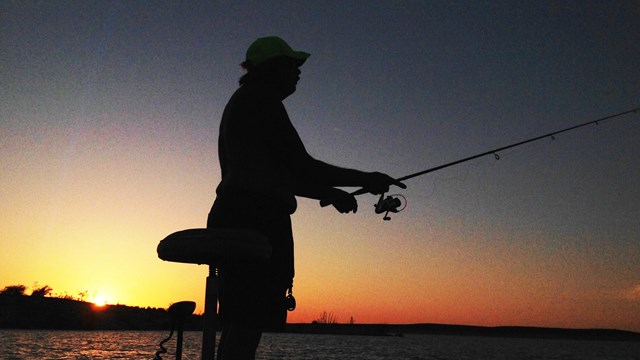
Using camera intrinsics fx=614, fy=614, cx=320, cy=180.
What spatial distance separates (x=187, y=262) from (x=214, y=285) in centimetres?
21

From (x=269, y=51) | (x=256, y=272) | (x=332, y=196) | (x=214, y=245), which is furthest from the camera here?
(x=332, y=196)

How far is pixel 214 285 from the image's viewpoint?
8.00 ft

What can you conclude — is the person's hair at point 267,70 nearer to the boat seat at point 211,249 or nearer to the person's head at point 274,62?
the person's head at point 274,62

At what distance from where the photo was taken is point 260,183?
9.37ft

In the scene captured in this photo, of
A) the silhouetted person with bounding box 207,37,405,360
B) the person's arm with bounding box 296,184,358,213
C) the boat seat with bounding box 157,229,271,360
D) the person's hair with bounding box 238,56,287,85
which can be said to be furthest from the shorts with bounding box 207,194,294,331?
the person's hair with bounding box 238,56,287,85

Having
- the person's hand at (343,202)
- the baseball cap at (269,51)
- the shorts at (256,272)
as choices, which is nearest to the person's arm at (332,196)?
the person's hand at (343,202)

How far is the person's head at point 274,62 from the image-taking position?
10.00 feet

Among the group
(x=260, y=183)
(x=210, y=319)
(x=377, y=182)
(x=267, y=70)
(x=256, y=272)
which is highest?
(x=267, y=70)

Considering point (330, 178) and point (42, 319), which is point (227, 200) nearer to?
point (330, 178)

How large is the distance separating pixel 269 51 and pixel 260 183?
679mm

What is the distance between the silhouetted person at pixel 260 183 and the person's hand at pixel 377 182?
385 mm

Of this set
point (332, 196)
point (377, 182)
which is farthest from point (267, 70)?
point (377, 182)

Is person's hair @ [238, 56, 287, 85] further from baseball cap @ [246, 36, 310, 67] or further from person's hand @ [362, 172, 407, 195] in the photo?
person's hand @ [362, 172, 407, 195]

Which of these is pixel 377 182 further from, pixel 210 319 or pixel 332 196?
pixel 210 319
